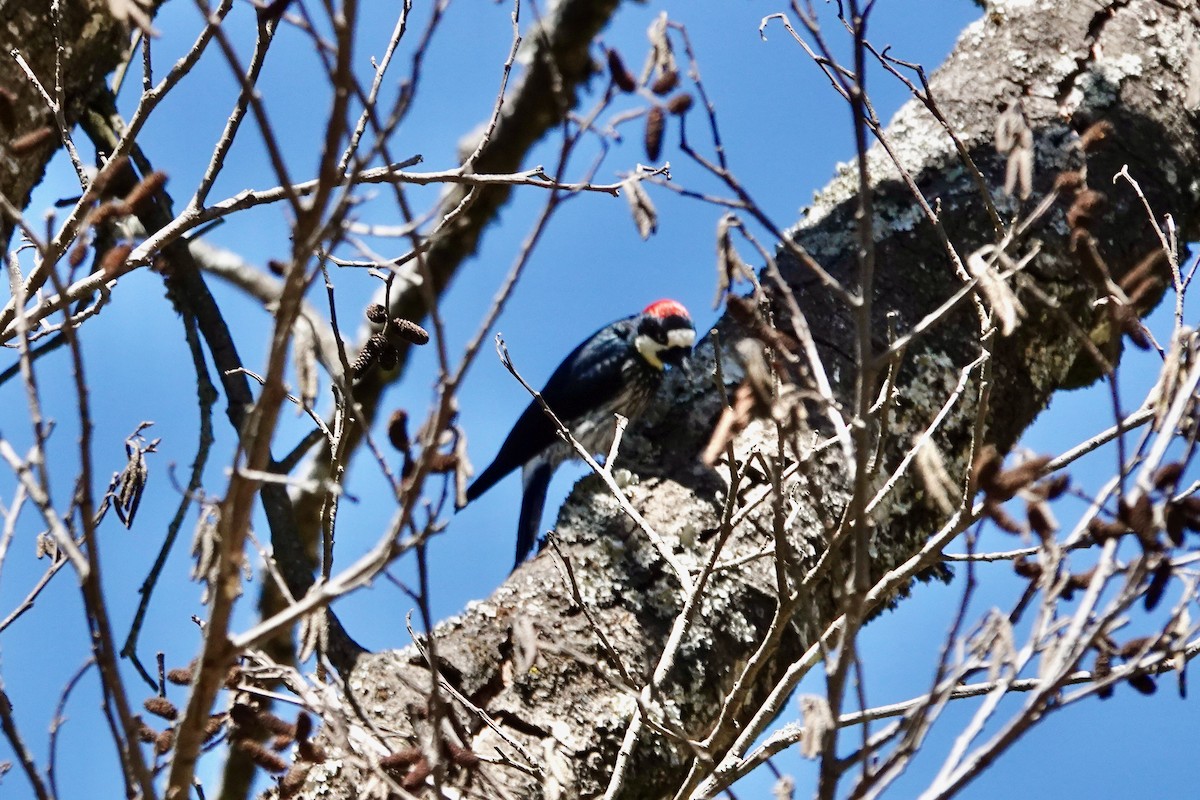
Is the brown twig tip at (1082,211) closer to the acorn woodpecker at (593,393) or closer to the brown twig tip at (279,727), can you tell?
the brown twig tip at (279,727)

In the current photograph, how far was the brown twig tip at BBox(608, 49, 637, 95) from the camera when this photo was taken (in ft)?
5.08

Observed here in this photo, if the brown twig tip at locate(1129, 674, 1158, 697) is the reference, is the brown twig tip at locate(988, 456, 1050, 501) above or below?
above

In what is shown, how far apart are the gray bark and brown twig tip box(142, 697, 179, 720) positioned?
37 cm

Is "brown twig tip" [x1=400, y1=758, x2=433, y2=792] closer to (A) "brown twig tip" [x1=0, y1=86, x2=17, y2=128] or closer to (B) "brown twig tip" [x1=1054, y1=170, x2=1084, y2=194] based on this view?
(A) "brown twig tip" [x1=0, y1=86, x2=17, y2=128]

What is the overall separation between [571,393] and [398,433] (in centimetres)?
395

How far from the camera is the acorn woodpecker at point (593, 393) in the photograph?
5.02 meters

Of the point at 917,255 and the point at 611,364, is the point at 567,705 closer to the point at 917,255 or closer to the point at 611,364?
the point at 917,255

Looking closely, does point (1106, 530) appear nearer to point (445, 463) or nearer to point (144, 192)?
point (445, 463)

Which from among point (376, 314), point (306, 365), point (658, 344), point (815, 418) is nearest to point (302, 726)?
point (306, 365)

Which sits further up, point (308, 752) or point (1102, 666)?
→ point (308, 752)

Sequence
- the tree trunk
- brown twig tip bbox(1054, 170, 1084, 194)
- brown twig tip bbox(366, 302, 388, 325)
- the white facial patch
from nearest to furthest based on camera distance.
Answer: brown twig tip bbox(1054, 170, 1084, 194)
brown twig tip bbox(366, 302, 388, 325)
the tree trunk
the white facial patch

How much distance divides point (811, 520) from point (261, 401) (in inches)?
74.4

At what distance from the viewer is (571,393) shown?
17.6ft

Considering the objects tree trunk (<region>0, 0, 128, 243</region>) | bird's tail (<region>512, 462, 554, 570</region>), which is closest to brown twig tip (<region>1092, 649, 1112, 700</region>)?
tree trunk (<region>0, 0, 128, 243</region>)
